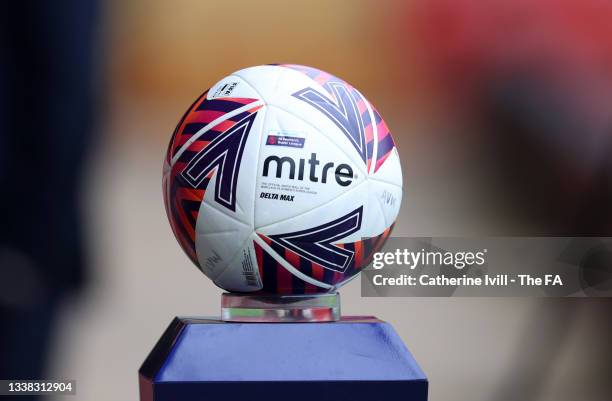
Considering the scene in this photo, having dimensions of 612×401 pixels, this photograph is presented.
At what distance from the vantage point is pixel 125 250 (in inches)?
133

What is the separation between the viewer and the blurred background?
3359 mm

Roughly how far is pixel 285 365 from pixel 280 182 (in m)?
0.35

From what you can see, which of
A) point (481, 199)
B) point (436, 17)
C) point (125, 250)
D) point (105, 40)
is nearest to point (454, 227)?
point (481, 199)

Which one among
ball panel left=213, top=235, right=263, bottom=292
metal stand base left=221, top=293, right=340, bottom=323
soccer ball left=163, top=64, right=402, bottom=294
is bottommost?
metal stand base left=221, top=293, right=340, bottom=323

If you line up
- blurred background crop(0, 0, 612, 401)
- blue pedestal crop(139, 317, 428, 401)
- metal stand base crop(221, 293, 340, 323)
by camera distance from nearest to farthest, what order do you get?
blue pedestal crop(139, 317, 428, 401) < metal stand base crop(221, 293, 340, 323) < blurred background crop(0, 0, 612, 401)

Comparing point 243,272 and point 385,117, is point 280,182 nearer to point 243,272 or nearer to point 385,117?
point 243,272

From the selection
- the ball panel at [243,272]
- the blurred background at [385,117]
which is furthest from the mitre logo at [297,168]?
the blurred background at [385,117]

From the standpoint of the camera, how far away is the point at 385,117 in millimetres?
3441

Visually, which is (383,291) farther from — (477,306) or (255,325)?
(255,325)

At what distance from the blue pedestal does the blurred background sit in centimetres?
143

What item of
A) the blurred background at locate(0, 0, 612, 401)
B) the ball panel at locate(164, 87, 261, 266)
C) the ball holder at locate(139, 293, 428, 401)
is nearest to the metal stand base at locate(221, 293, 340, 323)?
the ball holder at locate(139, 293, 428, 401)

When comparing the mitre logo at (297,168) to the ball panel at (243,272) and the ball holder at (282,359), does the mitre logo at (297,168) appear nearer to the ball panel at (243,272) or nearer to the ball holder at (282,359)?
the ball panel at (243,272)

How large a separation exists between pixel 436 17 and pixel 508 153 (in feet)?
1.77

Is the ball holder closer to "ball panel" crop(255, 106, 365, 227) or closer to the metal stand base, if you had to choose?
the metal stand base
